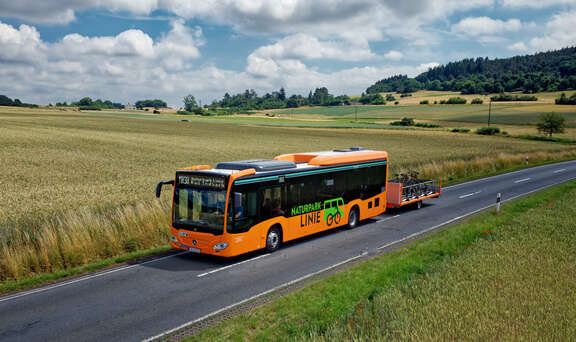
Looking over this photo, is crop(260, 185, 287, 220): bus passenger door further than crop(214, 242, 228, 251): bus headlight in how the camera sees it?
Yes

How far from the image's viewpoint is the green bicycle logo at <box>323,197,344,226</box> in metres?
15.7

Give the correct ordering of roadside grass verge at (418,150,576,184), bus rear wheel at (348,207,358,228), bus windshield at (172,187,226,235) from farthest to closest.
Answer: roadside grass verge at (418,150,576,184), bus rear wheel at (348,207,358,228), bus windshield at (172,187,226,235)

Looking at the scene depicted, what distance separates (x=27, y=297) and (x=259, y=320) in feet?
19.6

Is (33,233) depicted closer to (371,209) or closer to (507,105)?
(371,209)

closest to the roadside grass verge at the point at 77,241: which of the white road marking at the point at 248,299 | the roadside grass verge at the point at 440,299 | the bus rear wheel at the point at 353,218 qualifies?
the white road marking at the point at 248,299

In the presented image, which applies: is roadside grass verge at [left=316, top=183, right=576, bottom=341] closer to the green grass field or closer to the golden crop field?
the golden crop field

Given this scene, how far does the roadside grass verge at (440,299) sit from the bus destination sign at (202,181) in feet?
13.5

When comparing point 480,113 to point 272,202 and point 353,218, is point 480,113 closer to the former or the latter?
point 353,218

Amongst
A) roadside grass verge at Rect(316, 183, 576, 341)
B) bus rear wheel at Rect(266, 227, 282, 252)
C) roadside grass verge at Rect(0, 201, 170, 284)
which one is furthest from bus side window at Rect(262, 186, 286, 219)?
roadside grass verge at Rect(316, 183, 576, 341)

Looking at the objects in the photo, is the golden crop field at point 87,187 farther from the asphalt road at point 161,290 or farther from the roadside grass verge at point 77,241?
the asphalt road at point 161,290

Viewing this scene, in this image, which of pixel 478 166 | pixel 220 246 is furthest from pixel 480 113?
pixel 220 246

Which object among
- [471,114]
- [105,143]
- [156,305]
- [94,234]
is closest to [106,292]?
[156,305]

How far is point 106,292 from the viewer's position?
33.6 feet

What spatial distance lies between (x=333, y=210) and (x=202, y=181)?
19.0ft
